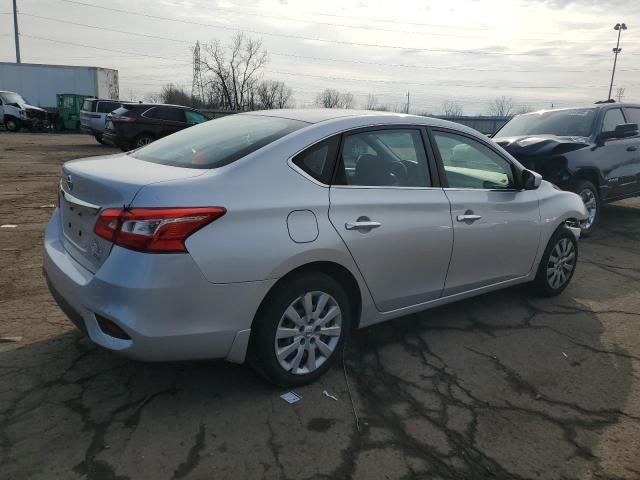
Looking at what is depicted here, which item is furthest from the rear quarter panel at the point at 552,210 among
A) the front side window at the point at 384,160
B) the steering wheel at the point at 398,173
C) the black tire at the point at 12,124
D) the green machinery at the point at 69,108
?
the green machinery at the point at 69,108

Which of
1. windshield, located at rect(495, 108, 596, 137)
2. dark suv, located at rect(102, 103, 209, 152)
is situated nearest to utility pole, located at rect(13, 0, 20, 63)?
dark suv, located at rect(102, 103, 209, 152)

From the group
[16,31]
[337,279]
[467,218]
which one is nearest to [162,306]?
[337,279]

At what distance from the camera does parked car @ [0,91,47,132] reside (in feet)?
91.4

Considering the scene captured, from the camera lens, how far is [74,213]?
121 inches

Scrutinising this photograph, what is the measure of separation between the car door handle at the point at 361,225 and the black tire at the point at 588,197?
16.9ft

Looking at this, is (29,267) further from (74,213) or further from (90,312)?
(90,312)

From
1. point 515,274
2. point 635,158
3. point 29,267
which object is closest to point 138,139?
point 29,267

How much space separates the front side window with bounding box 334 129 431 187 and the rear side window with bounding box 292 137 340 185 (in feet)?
0.21

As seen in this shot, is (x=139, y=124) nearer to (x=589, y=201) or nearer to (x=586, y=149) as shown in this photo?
(x=586, y=149)

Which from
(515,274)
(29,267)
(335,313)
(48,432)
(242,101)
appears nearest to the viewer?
(48,432)

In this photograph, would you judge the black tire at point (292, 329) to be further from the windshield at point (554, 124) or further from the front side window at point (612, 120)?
the front side window at point (612, 120)

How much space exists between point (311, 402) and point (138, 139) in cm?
1524

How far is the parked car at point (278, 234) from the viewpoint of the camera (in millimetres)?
2605

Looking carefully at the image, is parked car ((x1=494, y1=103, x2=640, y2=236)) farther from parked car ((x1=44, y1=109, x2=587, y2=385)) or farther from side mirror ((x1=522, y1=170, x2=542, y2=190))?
parked car ((x1=44, y1=109, x2=587, y2=385))
